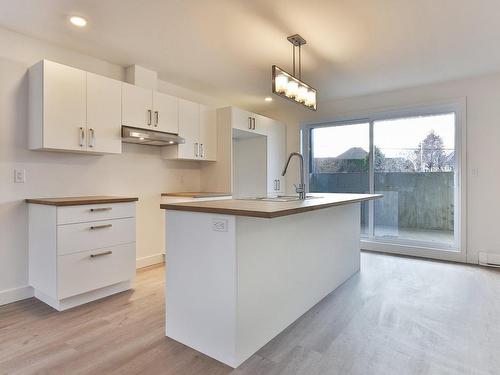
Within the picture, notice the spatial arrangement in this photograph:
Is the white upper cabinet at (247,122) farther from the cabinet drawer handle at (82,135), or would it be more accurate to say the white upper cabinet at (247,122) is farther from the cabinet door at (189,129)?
the cabinet drawer handle at (82,135)

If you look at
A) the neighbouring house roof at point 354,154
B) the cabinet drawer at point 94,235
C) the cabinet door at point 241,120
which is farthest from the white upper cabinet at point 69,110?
the neighbouring house roof at point 354,154

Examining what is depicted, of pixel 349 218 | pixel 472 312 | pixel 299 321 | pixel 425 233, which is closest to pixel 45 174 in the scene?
pixel 299 321

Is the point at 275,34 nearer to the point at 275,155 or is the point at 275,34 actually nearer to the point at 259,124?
the point at 259,124

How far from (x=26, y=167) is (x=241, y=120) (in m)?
2.61

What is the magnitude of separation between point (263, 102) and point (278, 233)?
3.44 meters

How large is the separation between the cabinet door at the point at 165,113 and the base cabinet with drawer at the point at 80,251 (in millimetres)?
1076

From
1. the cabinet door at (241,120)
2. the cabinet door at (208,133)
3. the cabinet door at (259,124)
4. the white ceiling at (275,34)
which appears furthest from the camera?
the cabinet door at (259,124)

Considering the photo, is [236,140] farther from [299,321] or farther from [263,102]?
[299,321]

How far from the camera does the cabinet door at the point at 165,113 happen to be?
342 cm

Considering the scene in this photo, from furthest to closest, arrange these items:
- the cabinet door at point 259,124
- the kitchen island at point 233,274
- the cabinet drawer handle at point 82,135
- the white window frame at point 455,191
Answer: the cabinet door at point 259,124
the white window frame at point 455,191
the cabinet drawer handle at point 82,135
the kitchen island at point 233,274

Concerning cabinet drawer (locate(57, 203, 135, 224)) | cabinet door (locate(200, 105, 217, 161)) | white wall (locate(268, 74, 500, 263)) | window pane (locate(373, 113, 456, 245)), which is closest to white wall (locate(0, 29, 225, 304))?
cabinet drawer (locate(57, 203, 135, 224))

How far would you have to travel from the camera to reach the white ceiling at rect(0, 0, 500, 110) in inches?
90.9

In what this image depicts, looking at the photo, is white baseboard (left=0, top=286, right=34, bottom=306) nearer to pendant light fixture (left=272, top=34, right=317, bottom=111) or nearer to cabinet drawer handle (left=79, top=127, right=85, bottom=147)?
cabinet drawer handle (left=79, top=127, right=85, bottom=147)

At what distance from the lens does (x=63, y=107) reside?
2.65 meters
